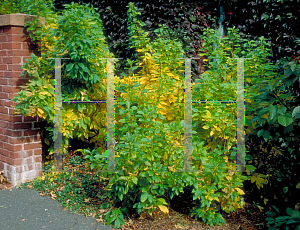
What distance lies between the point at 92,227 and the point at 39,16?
2702 millimetres

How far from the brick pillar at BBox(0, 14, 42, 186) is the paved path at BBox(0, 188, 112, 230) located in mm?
422

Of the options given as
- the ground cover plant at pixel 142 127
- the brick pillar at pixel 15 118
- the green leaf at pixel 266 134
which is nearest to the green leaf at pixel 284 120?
the green leaf at pixel 266 134

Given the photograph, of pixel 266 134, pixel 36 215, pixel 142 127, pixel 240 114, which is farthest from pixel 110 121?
pixel 266 134

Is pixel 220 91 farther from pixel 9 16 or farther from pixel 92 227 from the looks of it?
pixel 9 16

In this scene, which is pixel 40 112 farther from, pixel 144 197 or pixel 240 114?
pixel 240 114

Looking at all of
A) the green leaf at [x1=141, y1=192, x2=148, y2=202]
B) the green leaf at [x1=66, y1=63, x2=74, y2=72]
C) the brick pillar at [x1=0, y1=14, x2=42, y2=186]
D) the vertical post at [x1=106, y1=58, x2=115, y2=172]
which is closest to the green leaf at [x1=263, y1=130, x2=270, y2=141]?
the green leaf at [x1=141, y1=192, x2=148, y2=202]

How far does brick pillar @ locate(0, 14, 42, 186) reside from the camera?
3641 millimetres

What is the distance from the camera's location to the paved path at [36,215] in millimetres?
2832

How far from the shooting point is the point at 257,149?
3.30 m

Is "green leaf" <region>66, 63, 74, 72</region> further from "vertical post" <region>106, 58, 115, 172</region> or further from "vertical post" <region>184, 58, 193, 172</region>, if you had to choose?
"vertical post" <region>184, 58, 193, 172</region>

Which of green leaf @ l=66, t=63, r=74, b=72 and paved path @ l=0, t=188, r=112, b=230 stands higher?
green leaf @ l=66, t=63, r=74, b=72

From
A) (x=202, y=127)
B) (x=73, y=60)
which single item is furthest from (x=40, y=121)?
(x=202, y=127)

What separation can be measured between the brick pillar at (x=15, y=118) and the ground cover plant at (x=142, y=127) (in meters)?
0.18

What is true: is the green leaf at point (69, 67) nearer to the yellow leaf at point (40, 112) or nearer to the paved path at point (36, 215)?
the yellow leaf at point (40, 112)
